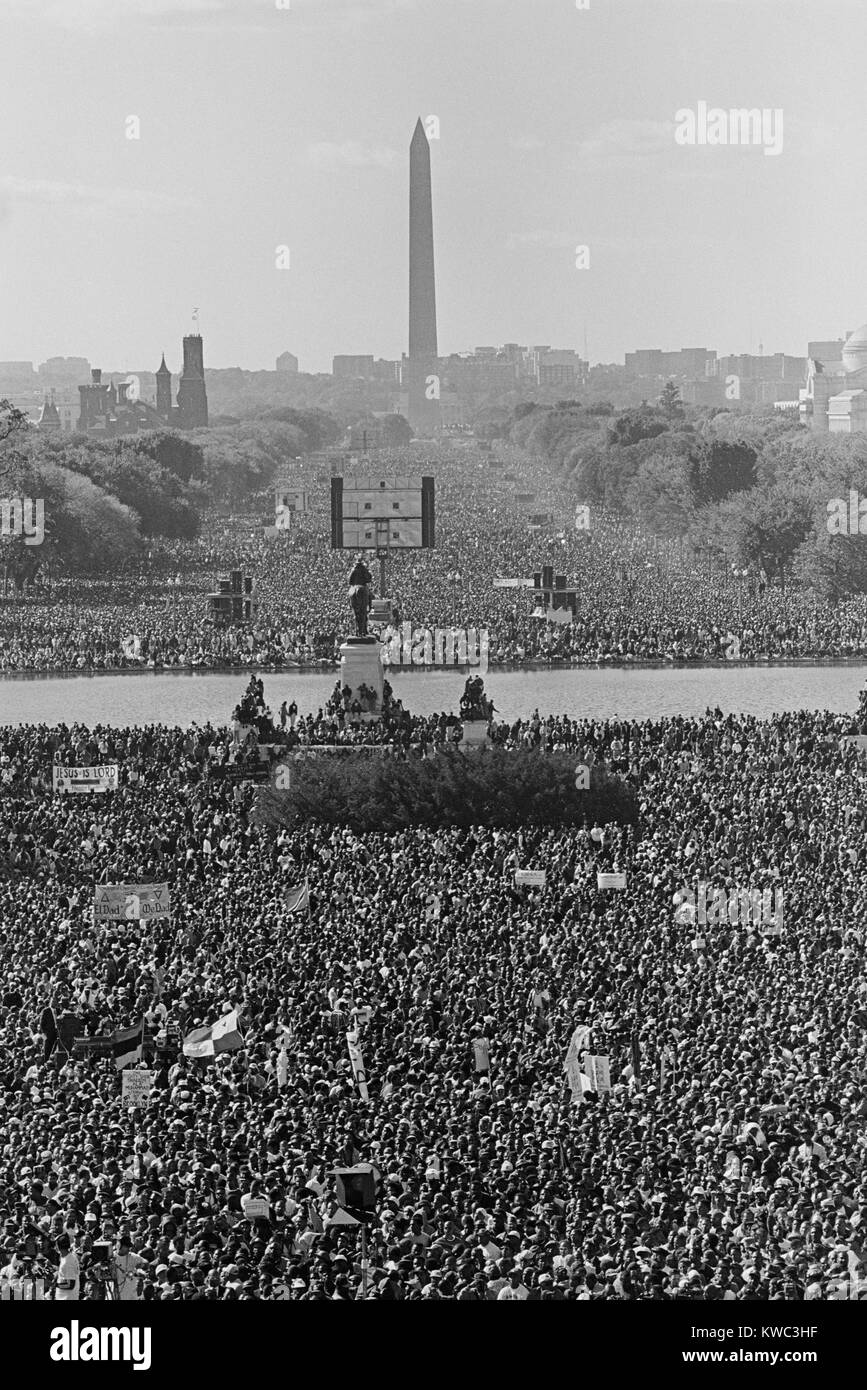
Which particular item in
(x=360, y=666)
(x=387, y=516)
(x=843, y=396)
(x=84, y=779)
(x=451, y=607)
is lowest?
(x=84, y=779)

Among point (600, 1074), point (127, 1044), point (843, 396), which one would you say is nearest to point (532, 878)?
point (127, 1044)

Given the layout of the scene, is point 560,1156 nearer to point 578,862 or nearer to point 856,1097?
point 856,1097

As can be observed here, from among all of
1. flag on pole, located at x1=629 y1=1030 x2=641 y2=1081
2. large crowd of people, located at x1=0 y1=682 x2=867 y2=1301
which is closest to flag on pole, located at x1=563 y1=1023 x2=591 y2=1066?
large crowd of people, located at x1=0 y1=682 x2=867 y2=1301

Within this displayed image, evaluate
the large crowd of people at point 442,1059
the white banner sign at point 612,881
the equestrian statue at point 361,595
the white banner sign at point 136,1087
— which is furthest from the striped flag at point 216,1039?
the equestrian statue at point 361,595

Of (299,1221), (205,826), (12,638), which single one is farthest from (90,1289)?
(12,638)
